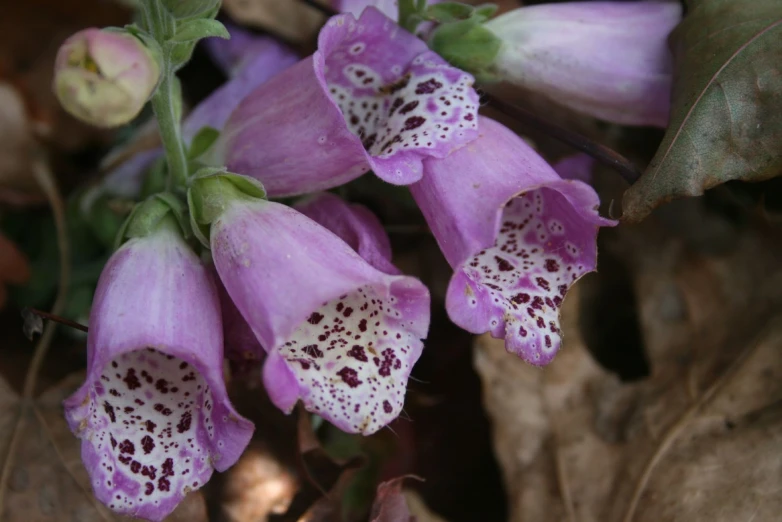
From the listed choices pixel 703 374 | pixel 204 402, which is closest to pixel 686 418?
pixel 703 374

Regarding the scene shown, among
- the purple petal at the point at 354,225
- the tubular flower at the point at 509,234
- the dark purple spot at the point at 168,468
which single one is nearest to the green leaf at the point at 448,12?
the tubular flower at the point at 509,234

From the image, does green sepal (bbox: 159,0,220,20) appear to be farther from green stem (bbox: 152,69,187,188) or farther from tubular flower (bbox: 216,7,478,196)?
tubular flower (bbox: 216,7,478,196)

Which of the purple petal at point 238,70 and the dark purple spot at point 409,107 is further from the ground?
the dark purple spot at point 409,107

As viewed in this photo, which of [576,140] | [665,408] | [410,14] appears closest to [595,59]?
[576,140]

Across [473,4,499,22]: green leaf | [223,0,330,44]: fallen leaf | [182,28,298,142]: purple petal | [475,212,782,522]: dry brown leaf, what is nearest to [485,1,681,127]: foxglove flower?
[473,4,499,22]: green leaf

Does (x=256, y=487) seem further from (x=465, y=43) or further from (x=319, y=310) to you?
(x=465, y=43)

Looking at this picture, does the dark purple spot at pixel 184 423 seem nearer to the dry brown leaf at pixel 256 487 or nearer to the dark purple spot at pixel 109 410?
the dark purple spot at pixel 109 410

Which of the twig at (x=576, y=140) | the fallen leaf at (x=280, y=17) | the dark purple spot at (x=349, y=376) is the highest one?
the twig at (x=576, y=140)
